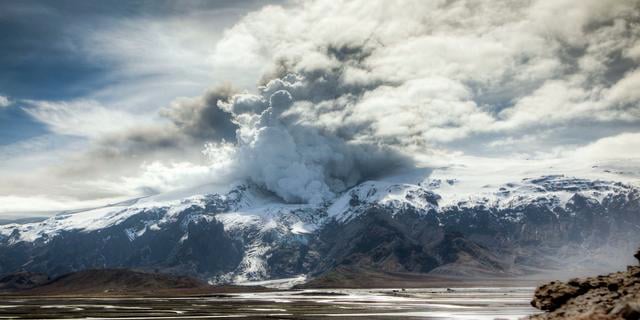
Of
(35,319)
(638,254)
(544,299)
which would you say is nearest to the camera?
(638,254)

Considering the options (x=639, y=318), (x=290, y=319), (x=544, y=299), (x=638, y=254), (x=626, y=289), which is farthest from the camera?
(x=290, y=319)

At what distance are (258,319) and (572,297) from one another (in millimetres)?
77075

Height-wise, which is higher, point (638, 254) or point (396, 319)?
point (638, 254)

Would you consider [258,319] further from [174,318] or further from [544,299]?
[544,299]

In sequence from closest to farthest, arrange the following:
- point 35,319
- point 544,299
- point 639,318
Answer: point 639,318 → point 544,299 → point 35,319

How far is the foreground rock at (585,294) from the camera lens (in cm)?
7031

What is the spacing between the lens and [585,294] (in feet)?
260

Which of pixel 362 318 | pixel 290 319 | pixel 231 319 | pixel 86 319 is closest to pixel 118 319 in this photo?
pixel 86 319

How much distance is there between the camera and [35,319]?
146625mm

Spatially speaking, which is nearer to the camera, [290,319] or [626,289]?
[626,289]

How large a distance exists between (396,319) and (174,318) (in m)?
57.6

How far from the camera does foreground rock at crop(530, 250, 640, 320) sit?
7031 centimetres

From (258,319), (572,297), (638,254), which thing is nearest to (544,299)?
(572,297)

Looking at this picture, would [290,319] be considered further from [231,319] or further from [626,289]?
[626,289]
